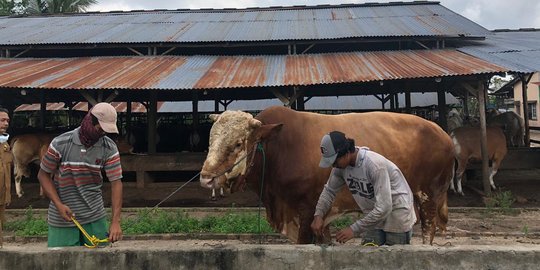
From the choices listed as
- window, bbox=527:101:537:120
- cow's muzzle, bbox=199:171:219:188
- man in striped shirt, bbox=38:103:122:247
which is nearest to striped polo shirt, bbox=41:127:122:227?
man in striped shirt, bbox=38:103:122:247

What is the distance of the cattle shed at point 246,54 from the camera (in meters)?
8.59

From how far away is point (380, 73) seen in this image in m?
8.53

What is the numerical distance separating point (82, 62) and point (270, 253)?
9957 millimetres

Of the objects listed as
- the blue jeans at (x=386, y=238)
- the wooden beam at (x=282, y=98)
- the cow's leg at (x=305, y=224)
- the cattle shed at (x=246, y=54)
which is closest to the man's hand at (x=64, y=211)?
the cow's leg at (x=305, y=224)

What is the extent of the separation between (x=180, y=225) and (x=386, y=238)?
4260 mm

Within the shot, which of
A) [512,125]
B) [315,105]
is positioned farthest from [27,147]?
[315,105]

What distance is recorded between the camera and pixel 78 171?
3041 millimetres

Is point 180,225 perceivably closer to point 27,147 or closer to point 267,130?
point 267,130

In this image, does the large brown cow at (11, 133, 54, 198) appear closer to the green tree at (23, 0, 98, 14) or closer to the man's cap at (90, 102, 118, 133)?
the man's cap at (90, 102, 118, 133)

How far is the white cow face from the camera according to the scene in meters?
3.55

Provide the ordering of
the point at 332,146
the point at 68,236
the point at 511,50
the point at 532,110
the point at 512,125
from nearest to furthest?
the point at 332,146 < the point at 68,236 < the point at 511,50 < the point at 512,125 < the point at 532,110

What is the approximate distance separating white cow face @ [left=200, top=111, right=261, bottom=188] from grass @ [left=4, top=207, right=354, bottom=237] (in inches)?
111

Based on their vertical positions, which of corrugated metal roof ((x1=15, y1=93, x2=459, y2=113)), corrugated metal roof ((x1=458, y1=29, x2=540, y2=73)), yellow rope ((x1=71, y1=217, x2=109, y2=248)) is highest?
corrugated metal roof ((x1=458, y1=29, x2=540, y2=73))

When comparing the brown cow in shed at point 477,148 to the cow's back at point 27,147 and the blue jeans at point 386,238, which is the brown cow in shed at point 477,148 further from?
the cow's back at point 27,147
